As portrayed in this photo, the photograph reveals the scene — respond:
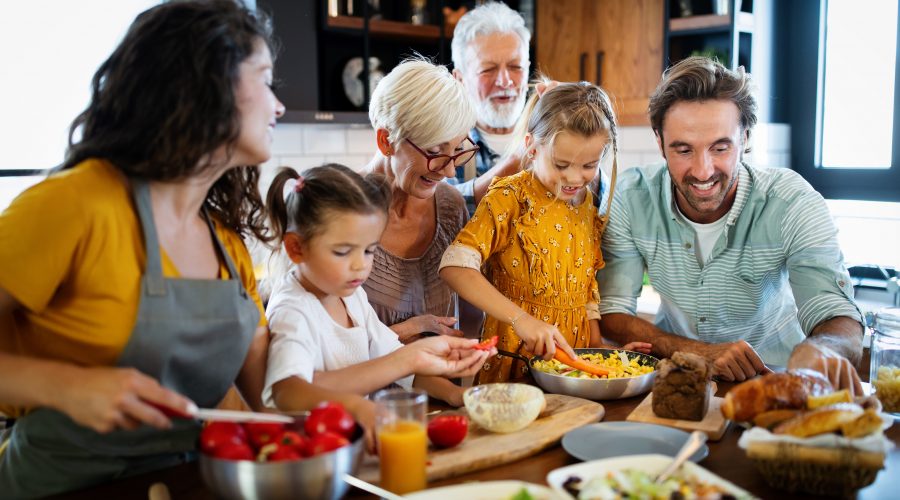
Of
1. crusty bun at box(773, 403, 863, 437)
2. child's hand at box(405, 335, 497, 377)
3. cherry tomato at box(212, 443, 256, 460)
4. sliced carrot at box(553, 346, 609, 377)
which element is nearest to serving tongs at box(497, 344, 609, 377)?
sliced carrot at box(553, 346, 609, 377)

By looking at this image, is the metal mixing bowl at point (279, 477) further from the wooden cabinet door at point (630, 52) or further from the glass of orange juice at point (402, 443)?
the wooden cabinet door at point (630, 52)

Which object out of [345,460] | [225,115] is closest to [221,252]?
[225,115]

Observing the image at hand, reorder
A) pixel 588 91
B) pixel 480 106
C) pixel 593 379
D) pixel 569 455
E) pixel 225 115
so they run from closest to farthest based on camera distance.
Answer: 1. pixel 225 115
2. pixel 569 455
3. pixel 593 379
4. pixel 588 91
5. pixel 480 106

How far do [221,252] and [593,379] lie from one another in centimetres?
85

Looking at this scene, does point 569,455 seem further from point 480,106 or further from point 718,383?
point 480,106

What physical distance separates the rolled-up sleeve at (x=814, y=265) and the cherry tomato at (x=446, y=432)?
45.6 inches

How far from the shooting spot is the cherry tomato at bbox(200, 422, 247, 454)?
121 centimetres

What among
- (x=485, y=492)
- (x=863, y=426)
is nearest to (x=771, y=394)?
(x=863, y=426)

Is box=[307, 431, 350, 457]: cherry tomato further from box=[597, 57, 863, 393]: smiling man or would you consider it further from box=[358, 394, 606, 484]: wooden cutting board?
box=[597, 57, 863, 393]: smiling man

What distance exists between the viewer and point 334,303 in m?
1.90

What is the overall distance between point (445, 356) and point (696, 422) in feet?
1.79

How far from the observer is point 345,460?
122 centimetres

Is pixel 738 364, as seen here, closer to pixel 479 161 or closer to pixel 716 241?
pixel 716 241

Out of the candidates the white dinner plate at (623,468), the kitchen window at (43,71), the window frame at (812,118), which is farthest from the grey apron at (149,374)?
the window frame at (812,118)
